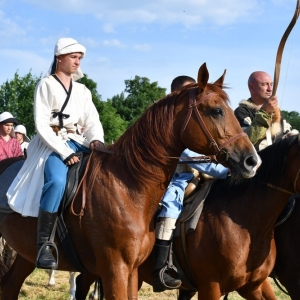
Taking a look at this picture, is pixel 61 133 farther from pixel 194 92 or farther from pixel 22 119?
pixel 22 119

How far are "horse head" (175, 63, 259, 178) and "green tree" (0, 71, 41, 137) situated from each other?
42.6 m

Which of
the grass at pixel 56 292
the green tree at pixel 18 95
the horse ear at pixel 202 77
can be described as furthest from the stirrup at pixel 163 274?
the green tree at pixel 18 95

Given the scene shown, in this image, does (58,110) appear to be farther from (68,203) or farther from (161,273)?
(161,273)

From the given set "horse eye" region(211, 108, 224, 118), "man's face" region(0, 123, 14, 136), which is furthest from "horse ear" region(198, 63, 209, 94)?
"man's face" region(0, 123, 14, 136)

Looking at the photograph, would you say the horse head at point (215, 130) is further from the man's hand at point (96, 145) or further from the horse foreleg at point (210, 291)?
the horse foreleg at point (210, 291)

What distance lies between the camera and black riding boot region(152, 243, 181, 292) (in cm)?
659

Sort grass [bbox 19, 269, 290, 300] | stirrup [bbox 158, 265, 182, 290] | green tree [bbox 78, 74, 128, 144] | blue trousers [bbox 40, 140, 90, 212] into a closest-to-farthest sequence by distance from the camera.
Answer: blue trousers [bbox 40, 140, 90, 212] < stirrup [bbox 158, 265, 182, 290] < grass [bbox 19, 269, 290, 300] < green tree [bbox 78, 74, 128, 144]

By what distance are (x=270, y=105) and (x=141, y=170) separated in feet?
5.35

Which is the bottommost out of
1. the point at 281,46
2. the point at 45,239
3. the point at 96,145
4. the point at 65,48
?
the point at 45,239

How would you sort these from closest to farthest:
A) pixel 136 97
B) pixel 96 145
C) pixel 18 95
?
pixel 96 145 < pixel 18 95 < pixel 136 97

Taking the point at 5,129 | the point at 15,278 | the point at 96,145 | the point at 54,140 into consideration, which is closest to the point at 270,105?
the point at 96,145

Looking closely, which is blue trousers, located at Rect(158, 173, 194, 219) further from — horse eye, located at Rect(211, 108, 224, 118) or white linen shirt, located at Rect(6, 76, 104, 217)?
horse eye, located at Rect(211, 108, 224, 118)

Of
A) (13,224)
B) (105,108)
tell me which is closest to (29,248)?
(13,224)

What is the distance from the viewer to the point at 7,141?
9.94 m
